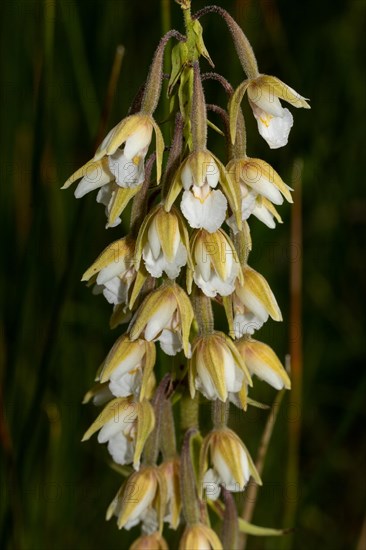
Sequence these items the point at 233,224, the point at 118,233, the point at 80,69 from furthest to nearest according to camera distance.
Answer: the point at 118,233 < the point at 80,69 < the point at 233,224

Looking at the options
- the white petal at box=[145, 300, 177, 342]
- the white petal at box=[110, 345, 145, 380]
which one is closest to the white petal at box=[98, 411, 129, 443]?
the white petal at box=[110, 345, 145, 380]

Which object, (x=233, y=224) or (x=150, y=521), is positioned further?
(x=150, y=521)

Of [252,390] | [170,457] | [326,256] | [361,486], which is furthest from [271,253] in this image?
[170,457]

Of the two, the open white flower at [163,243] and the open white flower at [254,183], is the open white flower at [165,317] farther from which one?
the open white flower at [254,183]

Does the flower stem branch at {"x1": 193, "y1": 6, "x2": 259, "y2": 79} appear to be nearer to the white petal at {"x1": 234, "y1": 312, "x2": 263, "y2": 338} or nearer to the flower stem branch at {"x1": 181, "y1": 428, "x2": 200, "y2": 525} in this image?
the white petal at {"x1": 234, "y1": 312, "x2": 263, "y2": 338}

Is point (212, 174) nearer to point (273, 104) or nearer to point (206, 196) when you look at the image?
point (206, 196)

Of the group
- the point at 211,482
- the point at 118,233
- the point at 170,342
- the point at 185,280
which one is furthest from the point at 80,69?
the point at 211,482
